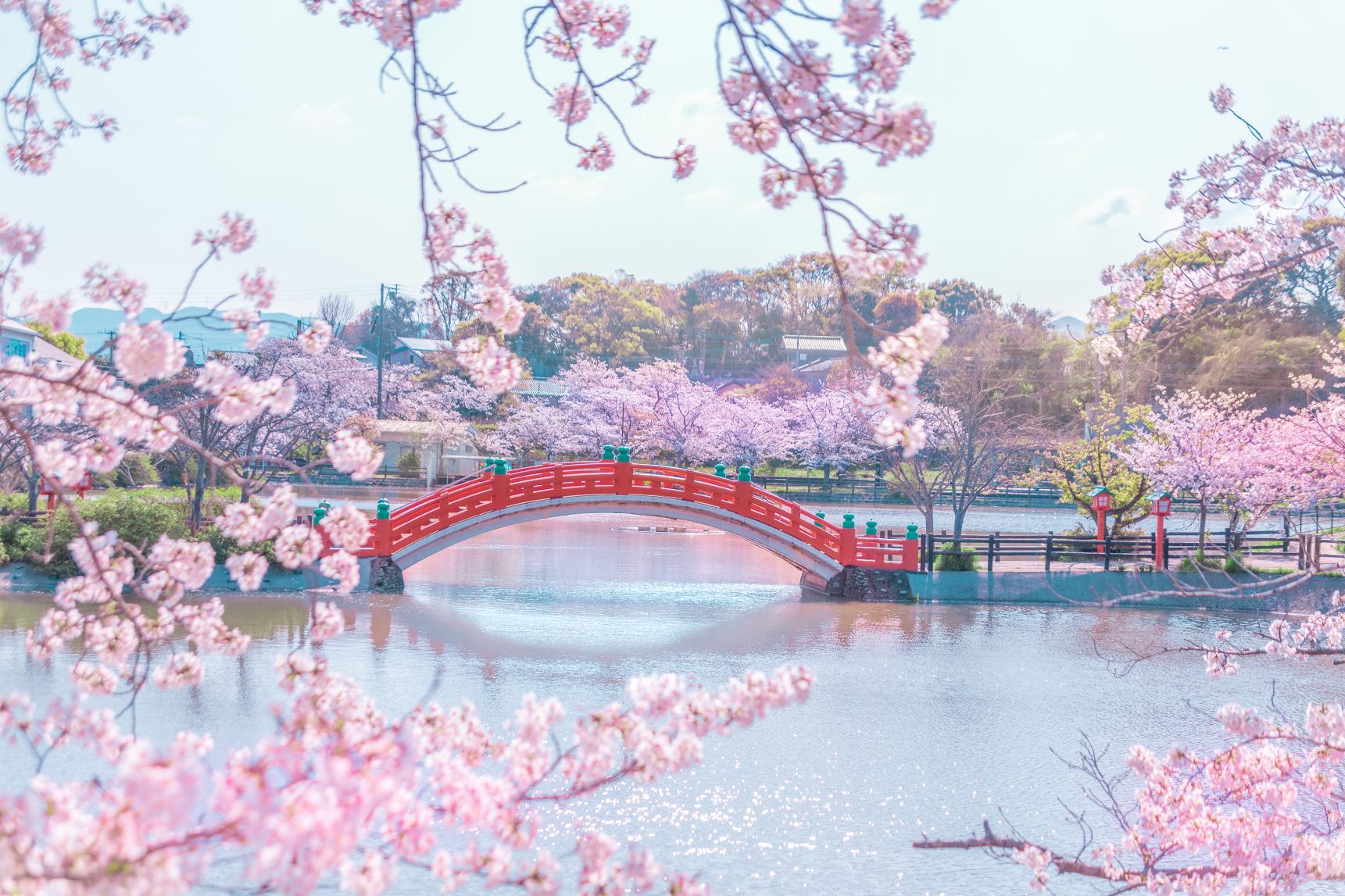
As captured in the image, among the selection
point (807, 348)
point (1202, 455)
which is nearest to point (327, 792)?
point (1202, 455)

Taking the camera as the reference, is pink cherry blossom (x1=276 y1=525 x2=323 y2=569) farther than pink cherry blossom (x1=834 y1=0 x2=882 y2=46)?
Yes

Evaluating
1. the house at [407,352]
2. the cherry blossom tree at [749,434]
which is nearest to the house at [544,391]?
the house at [407,352]

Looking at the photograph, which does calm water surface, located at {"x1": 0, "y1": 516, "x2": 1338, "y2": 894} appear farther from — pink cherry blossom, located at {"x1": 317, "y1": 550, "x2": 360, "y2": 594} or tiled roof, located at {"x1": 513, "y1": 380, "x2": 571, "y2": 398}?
tiled roof, located at {"x1": 513, "y1": 380, "x2": 571, "y2": 398}

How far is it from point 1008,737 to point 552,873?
787cm

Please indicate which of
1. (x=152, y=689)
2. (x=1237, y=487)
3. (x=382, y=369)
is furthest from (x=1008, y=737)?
(x=382, y=369)

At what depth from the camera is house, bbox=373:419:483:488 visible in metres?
32.5

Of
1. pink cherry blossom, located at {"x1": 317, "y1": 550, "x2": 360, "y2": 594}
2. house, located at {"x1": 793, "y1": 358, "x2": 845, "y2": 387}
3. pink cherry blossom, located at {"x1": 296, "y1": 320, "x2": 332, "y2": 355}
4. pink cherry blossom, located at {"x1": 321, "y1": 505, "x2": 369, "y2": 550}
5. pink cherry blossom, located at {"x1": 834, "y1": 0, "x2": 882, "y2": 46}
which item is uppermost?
house, located at {"x1": 793, "y1": 358, "x2": 845, "y2": 387}

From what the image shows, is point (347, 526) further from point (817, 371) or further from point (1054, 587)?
point (817, 371)

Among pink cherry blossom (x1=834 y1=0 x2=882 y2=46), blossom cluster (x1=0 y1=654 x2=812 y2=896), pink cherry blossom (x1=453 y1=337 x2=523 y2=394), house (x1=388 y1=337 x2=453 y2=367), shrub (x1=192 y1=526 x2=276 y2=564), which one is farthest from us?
house (x1=388 y1=337 x2=453 y2=367)

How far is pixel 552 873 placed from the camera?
6.34 ft

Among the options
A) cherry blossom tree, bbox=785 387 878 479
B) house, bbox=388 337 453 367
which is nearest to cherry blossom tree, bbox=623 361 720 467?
cherry blossom tree, bbox=785 387 878 479

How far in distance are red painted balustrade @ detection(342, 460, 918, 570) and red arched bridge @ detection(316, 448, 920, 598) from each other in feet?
0.04

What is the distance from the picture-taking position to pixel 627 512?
51.4 feet

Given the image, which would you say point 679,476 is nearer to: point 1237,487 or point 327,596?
point 327,596
